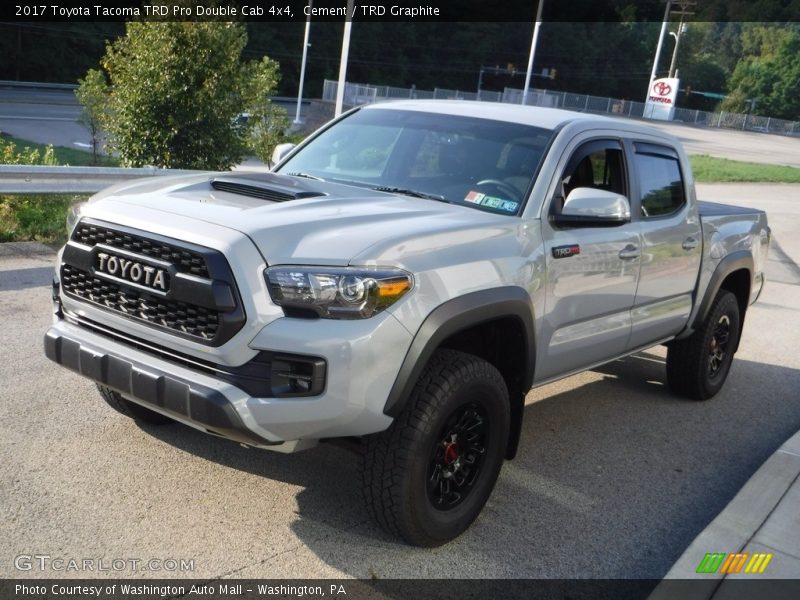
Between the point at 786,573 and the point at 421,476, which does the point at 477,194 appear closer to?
the point at 421,476

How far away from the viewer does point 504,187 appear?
463 cm

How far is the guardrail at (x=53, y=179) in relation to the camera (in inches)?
343

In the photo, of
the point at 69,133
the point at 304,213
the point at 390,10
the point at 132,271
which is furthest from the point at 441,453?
the point at 390,10

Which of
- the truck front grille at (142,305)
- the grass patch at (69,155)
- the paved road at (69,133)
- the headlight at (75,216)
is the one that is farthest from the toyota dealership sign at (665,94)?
the truck front grille at (142,305)

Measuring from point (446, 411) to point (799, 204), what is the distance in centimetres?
2672

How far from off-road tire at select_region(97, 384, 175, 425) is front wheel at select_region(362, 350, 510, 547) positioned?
1560mm

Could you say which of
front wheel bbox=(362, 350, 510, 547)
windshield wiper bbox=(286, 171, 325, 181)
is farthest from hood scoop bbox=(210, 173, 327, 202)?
front wheel bbox=(362, 350, 510, 547)

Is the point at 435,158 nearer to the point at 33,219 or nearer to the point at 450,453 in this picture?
the point at 450,453

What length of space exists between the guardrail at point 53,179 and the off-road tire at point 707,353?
4.68 meters

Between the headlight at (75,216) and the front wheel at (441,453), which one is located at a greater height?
the headlight at (75,216)

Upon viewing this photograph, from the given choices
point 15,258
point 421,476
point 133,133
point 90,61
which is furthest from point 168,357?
point 90,61

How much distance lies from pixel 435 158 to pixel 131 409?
83.0 inches

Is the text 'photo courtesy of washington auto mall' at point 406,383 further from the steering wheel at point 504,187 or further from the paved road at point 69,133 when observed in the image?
the paved road at point 69,133

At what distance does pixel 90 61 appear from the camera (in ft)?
187
